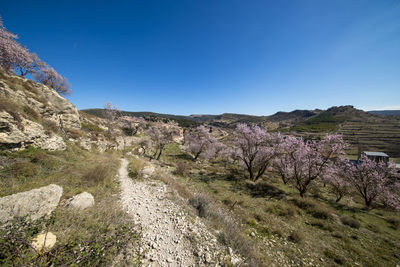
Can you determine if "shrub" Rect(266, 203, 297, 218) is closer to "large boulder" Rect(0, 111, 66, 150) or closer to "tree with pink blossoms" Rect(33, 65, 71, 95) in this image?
"large boulder" Rect(0, 111, 66, 150)

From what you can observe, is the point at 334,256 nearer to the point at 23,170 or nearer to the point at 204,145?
the point at 23,170

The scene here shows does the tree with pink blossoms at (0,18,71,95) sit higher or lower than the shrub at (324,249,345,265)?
higher

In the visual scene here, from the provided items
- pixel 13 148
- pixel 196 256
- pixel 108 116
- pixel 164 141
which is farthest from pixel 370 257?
pixel 108 116

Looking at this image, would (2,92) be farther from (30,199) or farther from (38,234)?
(38,234)

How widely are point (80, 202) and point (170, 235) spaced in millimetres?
3962

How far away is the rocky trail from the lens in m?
3.96

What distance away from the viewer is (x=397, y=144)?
56.3 metres

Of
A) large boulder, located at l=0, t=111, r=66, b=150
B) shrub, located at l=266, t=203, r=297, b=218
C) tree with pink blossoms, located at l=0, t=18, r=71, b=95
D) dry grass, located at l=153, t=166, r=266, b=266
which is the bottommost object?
shrub, located at l=266, t=203, r=297, b=218

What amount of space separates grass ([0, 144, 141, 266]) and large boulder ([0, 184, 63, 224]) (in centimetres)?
33

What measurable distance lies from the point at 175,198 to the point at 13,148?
973cm

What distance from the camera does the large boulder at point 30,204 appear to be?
350cm

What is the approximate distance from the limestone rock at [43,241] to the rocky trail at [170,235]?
7.58ft

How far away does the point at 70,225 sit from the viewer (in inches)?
157

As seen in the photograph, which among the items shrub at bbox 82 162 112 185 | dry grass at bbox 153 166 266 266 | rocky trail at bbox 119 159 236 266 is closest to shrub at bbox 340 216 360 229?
dry grass at bbox 153 166 266 266
